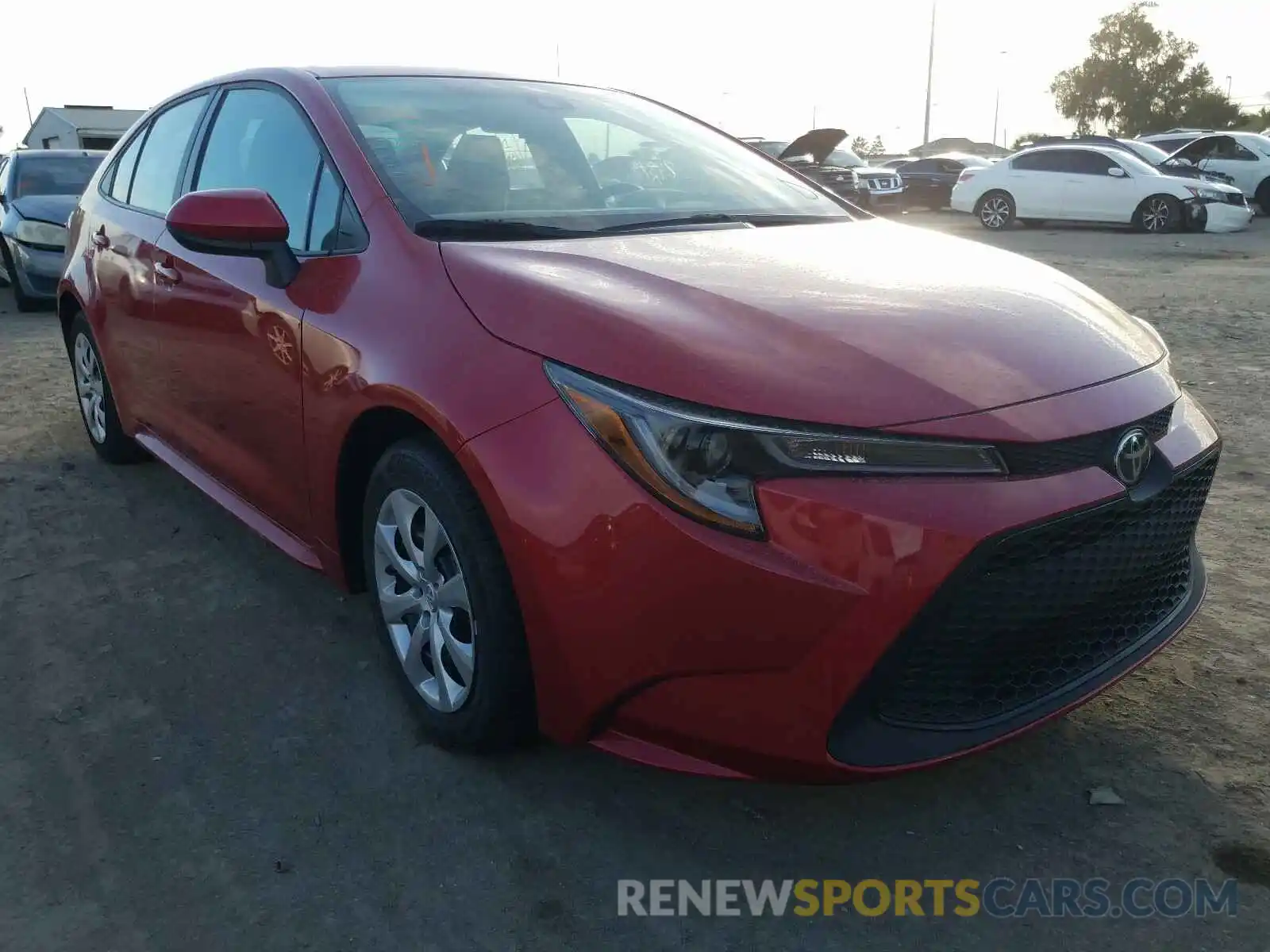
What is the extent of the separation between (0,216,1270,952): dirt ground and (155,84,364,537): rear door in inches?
19.6

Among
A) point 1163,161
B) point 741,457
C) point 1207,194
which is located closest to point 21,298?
point 741,457

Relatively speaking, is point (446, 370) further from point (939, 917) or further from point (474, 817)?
point (939, 917)

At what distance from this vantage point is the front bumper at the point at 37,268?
30.3 feet

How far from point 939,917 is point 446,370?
143 cm

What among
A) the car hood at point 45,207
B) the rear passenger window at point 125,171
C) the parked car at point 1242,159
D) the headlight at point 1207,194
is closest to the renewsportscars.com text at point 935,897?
the rear passenger window at point 125,171

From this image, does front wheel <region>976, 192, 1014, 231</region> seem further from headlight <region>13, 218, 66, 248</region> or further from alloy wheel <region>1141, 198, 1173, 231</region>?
headlight <region>13, 218, 66, 248</region>

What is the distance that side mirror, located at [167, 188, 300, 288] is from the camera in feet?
8.71

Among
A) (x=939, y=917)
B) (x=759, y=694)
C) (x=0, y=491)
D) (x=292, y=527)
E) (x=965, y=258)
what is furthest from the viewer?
(x=0, y=491)

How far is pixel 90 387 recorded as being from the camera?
4.72 metres

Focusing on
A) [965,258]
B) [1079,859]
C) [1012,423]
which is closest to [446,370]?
[1012,423]

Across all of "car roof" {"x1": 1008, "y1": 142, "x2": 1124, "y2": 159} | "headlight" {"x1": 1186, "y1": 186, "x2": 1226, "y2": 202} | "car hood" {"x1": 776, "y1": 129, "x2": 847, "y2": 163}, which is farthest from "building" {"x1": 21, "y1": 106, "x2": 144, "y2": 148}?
"headlight" {"x1": 1186, "y1": 186, "x2": 1226, "y2": 202}

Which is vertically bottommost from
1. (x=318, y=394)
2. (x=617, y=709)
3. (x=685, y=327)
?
(x=617, y=709)

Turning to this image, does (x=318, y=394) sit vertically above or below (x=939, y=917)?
above

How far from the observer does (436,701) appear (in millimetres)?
2465
